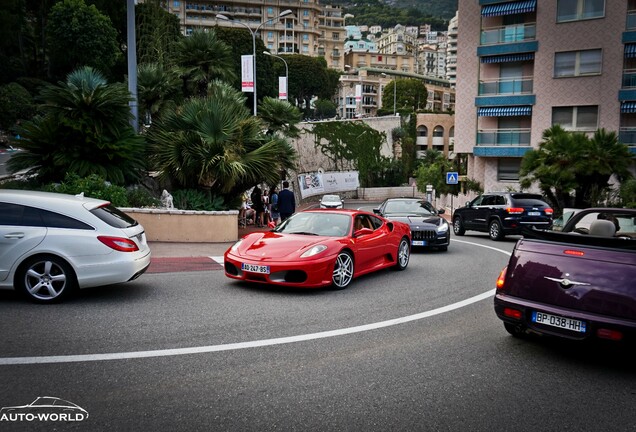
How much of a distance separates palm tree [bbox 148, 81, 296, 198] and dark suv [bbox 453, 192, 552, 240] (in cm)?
831

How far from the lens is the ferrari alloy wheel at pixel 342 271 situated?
942 centimetres

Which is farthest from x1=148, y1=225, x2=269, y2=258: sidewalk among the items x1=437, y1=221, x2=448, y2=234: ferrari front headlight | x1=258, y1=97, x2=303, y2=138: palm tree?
x1=258, y1=97, x2=303, y2=138: palm tree

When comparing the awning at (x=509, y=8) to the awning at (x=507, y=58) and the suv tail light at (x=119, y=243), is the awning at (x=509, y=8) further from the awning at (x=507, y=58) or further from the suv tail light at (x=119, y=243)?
the suv tail light at (x=119, y=243)

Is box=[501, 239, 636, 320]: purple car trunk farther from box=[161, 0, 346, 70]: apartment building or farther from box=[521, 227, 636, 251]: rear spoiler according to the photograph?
box=[161, 0, 346, 70]: apartment building

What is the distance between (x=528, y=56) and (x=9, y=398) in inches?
1477

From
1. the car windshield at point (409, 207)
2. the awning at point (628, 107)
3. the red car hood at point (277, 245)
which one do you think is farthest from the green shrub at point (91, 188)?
the awning at point (628, 107)

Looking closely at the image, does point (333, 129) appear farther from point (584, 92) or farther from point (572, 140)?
point (572, 140)

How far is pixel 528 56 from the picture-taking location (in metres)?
36.8

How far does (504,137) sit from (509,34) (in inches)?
257

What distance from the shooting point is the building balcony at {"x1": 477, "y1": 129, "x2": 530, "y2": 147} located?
3756cm

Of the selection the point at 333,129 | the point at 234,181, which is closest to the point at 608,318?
the point at 234,181

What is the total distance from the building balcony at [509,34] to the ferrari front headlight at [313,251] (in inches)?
1269

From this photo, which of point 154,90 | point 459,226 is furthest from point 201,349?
point 459,226

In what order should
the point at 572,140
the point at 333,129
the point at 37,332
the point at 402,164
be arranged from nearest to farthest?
the point at 37,332 → the point at 572,140 → the point at 333,129 → the point at 402,164
